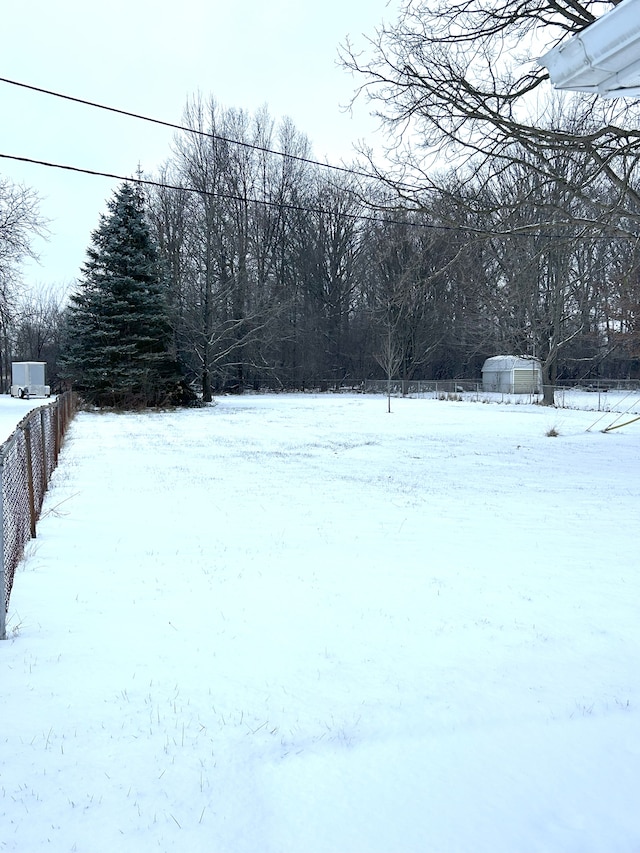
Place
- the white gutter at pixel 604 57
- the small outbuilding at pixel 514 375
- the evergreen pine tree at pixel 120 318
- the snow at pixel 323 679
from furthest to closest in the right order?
the small outbuilding at pixel 514 375, the evergreen pine tree at pixel 120 318, the white gutter at pixel 604 57, the snow at pixel 323 679

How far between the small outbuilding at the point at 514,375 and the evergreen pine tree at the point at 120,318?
2356 cm

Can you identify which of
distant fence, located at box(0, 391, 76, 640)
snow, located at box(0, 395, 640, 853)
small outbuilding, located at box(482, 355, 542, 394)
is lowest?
snow, located at box(0, 395, 640, 853)

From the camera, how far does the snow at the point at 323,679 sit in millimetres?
2334

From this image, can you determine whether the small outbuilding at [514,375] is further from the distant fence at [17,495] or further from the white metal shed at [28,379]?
the distant fence at [17,495]

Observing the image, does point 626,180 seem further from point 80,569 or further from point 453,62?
point 80,569

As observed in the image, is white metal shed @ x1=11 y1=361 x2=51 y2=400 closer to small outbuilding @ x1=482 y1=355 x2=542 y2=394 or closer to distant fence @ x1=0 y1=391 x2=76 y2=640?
small outbuilding @ x1=482 y1=355 x2=542 y2=394

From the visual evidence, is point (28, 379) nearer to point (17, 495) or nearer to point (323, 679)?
point (17, 495)

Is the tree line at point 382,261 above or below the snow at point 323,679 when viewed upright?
above

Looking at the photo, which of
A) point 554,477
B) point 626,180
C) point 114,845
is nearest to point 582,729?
point 114,845

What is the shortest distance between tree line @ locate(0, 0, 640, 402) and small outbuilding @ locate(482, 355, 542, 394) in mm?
1216

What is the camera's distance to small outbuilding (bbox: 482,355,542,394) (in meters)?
43.1

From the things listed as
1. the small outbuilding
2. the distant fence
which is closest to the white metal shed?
the small outbuilding

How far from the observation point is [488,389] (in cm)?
4719

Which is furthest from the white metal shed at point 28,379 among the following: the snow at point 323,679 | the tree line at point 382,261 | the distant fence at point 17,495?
the snow at point 323,679
